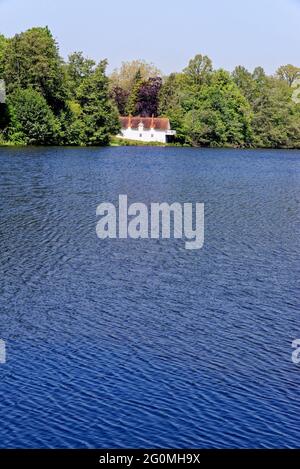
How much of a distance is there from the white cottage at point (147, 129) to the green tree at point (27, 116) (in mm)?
36078

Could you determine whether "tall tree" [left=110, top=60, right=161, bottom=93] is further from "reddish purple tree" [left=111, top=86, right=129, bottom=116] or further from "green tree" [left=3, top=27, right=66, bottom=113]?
"green tree" [left=3, top=27, right=66, bottom=113]

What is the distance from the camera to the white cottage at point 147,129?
141500 mm

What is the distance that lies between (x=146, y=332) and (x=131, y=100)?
440 ft

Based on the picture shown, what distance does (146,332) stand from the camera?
25375 mm

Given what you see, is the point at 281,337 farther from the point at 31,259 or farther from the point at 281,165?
the point at 281,165

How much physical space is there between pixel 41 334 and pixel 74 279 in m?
7.08

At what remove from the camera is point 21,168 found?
70.6m

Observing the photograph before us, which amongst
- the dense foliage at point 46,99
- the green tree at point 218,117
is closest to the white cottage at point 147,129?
the green tree at point 218,117

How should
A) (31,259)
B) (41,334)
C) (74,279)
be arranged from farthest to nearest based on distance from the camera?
(31,259) → (74,279) → (41,334)

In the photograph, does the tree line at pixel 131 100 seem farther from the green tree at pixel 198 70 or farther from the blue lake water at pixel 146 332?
the blue lake water at pixel 146 332

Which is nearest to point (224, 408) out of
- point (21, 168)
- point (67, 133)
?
point (21, 168)

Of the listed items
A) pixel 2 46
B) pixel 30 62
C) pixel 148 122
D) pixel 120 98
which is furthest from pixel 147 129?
pixel 30 62

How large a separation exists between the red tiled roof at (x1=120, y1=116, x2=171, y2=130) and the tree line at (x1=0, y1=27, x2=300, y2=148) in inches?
57.7

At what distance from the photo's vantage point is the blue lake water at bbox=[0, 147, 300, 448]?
18734mm
